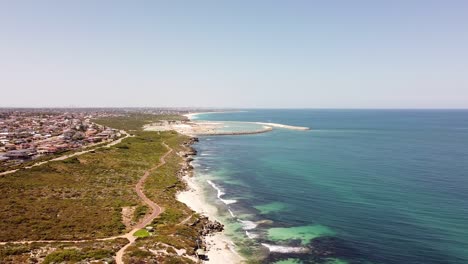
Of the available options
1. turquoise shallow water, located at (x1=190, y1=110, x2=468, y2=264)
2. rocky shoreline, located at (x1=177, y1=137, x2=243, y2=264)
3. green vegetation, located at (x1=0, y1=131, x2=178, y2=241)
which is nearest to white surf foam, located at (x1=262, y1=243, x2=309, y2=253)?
turquoise shallow water, located at (x1=190, y1=110, x2=468, y2=264)

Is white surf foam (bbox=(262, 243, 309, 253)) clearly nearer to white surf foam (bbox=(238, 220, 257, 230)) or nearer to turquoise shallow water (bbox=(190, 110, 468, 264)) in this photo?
turquoise shallow water (bbox=(190, 110, 468, 264))

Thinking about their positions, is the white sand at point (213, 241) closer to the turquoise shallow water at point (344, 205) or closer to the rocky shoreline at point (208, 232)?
the rocky shoreline at point (208, 232)

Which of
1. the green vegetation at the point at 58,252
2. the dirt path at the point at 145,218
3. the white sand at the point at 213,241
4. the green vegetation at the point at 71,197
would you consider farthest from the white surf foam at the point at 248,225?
the green vegetation at the point at 58,252

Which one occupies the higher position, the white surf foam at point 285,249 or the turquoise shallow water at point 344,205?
the turquoise shallow water at point 344,205

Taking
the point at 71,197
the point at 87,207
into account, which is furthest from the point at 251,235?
the point at 71,197

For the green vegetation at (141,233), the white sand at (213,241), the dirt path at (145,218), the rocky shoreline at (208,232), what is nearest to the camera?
the dirt path at (145,218)

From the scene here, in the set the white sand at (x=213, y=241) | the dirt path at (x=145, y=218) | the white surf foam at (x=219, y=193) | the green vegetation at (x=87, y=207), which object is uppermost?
the green vegetation at (x=87, y=207)

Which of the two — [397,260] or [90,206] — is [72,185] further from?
[397,260]
